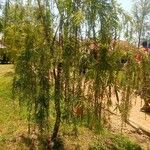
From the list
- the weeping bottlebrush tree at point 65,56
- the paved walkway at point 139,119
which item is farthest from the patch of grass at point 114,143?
the paved walkway at point 139,119

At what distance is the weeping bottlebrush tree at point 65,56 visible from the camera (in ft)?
32.1

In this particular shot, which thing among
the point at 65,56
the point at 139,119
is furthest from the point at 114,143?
the point at 139,119

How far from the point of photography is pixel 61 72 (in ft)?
34.3

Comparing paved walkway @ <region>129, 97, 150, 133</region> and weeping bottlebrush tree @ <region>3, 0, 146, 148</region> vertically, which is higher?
weeping bottlebrush tree @ <region>3, 0, 146, 148</region>

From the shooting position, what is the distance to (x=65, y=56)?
→ 9.98m

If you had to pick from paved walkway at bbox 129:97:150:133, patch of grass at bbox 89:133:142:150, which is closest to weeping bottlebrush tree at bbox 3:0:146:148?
patch of grass at bbox 89:133:142:150

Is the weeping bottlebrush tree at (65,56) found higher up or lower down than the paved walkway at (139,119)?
higher up

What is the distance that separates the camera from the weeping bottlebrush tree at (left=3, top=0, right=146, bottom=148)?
9.77 metres

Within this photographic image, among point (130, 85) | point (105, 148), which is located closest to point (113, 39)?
point (130, 85)

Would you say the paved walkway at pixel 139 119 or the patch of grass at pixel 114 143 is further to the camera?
the paved walkway at pixel 139 119

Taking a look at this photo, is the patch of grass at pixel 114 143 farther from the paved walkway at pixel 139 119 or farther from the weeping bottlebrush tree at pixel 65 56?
the paved walkway at pixel 139 119

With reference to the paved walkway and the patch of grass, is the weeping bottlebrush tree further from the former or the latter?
the paved walkway

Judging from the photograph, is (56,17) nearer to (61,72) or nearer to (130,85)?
(61,72)

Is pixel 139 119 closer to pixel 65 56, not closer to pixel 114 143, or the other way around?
pixel 114 143
